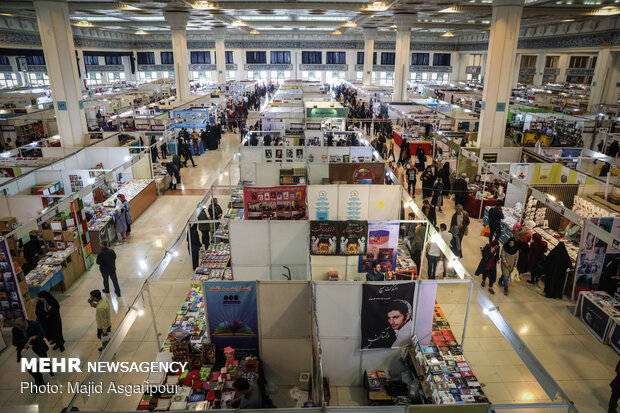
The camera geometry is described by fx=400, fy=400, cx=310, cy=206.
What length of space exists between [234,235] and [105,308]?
2.54 meters

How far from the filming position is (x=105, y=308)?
275 inches

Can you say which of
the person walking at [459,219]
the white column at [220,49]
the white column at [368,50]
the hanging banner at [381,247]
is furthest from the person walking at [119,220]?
the white column at [368,50]

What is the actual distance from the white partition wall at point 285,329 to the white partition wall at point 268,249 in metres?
1.83

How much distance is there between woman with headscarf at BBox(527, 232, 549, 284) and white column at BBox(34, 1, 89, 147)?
15.8 metres

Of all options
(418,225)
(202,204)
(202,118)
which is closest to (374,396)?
(418,225)

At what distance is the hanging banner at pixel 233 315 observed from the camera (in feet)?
19.0

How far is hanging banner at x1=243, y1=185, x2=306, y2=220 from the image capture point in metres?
9.62

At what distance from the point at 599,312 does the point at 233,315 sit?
6.78m

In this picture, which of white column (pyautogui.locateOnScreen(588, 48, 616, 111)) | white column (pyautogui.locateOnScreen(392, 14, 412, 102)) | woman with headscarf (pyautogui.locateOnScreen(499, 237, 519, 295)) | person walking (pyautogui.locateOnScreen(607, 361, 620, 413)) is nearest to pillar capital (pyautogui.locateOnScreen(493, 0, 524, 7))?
woman with headscarf (pyautogui.locateOnScreen(499, 237, 519, 295))

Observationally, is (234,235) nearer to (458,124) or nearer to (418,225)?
(418,225)

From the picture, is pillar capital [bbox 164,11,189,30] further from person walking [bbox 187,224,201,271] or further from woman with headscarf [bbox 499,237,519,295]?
woman with headscarf [bbox 499,237,519,295]

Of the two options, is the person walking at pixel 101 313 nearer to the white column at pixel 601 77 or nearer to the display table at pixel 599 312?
the display table at pixel 599 312

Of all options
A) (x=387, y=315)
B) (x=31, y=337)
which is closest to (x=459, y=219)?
(x=387, y=315)

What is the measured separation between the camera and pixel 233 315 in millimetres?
5938
